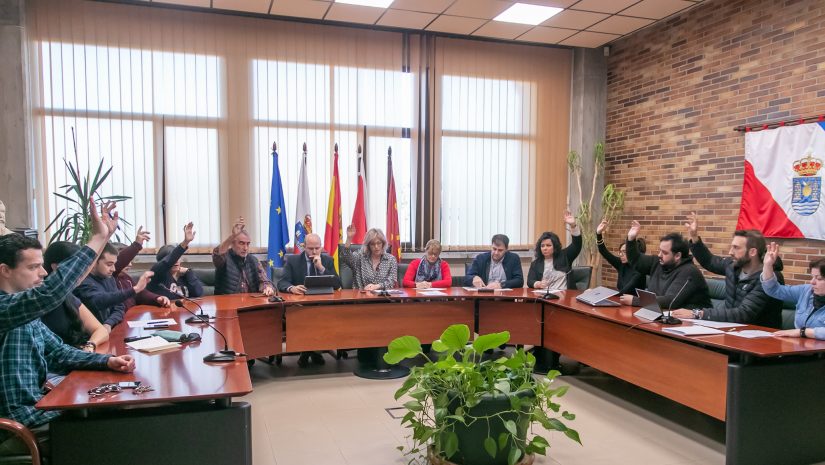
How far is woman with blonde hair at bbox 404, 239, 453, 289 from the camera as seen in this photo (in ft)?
17.1

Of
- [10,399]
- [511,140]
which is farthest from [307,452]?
[511,140]

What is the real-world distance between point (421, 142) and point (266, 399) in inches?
150

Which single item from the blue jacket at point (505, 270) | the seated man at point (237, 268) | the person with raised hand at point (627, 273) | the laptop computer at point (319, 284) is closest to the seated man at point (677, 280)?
the person with raised hand at point (627, 273)

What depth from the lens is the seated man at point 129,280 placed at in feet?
11.8

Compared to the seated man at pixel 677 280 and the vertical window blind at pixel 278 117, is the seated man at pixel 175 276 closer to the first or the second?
the vertical window blind at pixel 278 117

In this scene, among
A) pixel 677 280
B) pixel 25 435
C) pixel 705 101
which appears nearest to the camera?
pixel 25 435

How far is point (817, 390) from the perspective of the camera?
285cm

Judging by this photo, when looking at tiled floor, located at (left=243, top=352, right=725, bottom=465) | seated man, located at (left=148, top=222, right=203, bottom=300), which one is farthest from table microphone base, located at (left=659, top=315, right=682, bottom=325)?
seated man, located at (left=148, top=222, right=203, bottom=300)

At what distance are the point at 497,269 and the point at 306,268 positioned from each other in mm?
1822

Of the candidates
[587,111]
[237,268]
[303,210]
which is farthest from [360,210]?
[587,111]

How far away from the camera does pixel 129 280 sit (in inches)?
153

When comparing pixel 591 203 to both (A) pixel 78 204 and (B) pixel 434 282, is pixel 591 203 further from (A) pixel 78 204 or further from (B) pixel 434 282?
(A) pixel 78 204

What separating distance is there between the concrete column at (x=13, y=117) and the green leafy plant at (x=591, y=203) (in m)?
6.05

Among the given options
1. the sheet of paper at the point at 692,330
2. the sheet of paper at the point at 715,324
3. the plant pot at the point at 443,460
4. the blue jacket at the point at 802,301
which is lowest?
the plant pot at the point at 443,460
